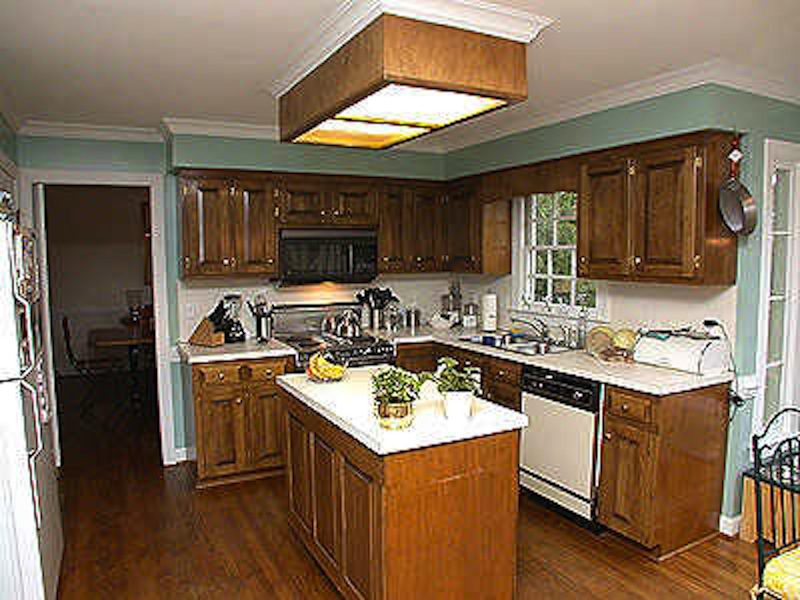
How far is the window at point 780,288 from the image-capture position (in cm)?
347

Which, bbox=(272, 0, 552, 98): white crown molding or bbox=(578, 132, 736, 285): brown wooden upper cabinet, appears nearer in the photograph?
bbox=(272, 0, 552, 98): white crown molding

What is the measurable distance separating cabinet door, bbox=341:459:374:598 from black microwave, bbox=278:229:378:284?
2.50 meters

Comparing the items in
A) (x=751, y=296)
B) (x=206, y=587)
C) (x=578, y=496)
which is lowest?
(x=206, y=587)

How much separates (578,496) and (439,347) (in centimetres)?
179

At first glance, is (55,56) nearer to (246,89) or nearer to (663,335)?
(246,89)

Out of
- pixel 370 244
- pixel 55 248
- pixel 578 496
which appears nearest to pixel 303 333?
pixel 370 244

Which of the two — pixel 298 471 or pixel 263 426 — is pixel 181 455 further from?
pixel 298 471

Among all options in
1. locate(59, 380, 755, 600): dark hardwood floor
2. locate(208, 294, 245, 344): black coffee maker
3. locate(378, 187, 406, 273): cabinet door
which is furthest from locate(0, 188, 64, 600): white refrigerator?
locate(378, 187, 406, 273): cabinet door

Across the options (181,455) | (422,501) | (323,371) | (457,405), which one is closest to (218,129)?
(323,371)

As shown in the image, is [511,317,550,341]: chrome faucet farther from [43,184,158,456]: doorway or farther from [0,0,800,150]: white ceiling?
[43,184,158,456]: doorway

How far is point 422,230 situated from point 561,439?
2482 mm

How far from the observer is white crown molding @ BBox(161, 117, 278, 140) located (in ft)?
14.0

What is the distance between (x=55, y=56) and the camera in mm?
2879

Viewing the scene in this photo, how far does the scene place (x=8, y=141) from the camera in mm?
3953
